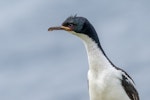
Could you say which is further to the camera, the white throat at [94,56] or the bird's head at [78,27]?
the white throat at [94,56]

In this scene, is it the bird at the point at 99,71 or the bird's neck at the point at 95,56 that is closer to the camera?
the bird at the point at 99,71

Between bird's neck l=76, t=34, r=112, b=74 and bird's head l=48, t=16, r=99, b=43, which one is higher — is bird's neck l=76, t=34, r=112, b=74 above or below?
below

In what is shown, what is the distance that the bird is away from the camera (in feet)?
50.4

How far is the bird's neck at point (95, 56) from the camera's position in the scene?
15.6m

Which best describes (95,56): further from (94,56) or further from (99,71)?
(99,71)

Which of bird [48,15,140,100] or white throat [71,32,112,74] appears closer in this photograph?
bird [48,15,140,100]

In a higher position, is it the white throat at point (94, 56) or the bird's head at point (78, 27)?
the bird's head at point (78, 27)

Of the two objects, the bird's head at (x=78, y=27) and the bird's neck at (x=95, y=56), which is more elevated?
the bird's head at (x=78, y=27)

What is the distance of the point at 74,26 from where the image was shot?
15320mm

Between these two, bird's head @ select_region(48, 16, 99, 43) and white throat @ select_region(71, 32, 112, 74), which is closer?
bird's head @ select_region(48, 16, 99, 43)

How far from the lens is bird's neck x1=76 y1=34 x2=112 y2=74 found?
15.6m

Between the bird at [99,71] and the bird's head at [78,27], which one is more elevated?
the bird's head at [78,27]

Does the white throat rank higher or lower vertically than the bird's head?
lower

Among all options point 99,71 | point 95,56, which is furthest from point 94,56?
point 99,71
